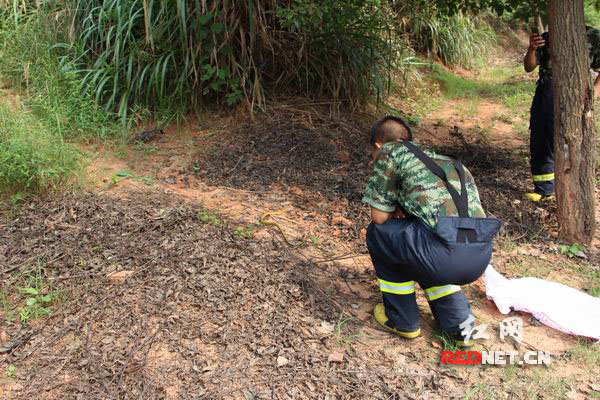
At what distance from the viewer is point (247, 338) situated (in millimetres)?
2576

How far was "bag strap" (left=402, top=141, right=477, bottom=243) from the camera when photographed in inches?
91.9

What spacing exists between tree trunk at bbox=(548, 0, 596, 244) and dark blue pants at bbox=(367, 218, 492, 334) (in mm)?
1593

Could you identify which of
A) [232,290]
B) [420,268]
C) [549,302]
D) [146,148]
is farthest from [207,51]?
[549,302]

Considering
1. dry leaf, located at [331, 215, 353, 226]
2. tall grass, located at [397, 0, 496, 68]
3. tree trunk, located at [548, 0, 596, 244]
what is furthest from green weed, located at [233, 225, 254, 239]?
tall grass, located at [397, 0, 496, 68]

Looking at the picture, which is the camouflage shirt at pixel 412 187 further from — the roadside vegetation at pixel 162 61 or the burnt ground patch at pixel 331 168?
the roadside vegetation at pixel 162 61

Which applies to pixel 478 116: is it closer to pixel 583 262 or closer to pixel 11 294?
pixel 583 262

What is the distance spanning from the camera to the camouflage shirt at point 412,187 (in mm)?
2371

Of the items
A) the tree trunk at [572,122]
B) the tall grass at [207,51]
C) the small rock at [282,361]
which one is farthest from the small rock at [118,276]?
the tree trunk at [572,122]

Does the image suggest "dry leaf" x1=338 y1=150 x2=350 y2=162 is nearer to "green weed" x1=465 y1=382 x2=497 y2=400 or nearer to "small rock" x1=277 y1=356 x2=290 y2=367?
"small rock" x1=277 y1=356 x2=290 y2=367

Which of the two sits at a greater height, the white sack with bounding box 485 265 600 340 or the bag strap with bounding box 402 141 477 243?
the bag strap with bounding box 402 141 477 243

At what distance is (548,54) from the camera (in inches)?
169

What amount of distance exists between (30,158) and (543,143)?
3.92m

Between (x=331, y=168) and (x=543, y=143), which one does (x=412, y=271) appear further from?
(x=543, y=143)

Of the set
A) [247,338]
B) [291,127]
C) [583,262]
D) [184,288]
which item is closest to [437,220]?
[247,338]
